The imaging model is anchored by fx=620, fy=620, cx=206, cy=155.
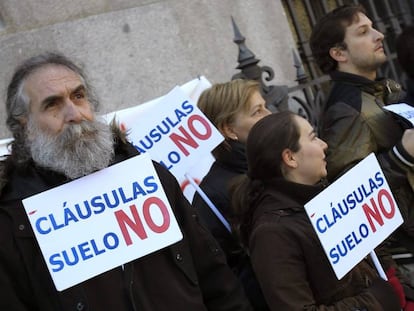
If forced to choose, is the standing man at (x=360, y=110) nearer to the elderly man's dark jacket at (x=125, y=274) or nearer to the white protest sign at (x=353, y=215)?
the white protest sign at (x=353, y=215)

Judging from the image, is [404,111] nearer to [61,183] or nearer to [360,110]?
[360,110]

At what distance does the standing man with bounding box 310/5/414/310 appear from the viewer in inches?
111

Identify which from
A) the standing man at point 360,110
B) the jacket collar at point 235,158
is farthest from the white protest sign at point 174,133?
the standing man at point 360,110

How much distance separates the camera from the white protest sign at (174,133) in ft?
10.5

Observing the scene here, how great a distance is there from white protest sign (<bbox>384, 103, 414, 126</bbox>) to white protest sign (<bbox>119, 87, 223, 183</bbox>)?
91cm

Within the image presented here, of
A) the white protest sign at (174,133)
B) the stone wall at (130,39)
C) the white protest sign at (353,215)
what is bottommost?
the white protest sign at (353,215)

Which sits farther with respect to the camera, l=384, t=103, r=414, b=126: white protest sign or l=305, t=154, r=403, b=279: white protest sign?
l=384, t=103, r=414, b=126: white protest sign

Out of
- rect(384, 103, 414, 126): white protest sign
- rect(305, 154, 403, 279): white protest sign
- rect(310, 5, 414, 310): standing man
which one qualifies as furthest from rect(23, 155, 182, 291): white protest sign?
rect(384, 103, 414, 126): white protest sign

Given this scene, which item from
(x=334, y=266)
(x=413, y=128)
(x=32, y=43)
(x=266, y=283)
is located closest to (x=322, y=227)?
(x=334, y=266)

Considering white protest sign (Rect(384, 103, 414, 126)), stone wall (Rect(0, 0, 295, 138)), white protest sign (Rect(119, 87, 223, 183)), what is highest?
stone wall (Rect(0, 0, 295, 138))

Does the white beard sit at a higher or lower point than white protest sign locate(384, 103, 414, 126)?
higher

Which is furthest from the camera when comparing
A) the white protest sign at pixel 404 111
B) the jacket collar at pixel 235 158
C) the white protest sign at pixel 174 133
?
the white protest sign at pixel 174 133

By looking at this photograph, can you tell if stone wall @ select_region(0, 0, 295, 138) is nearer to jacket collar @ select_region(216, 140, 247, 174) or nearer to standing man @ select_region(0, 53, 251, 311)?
jacket collar @ select_region(216, 140, 247, 174)

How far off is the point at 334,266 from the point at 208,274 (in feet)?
1.58
